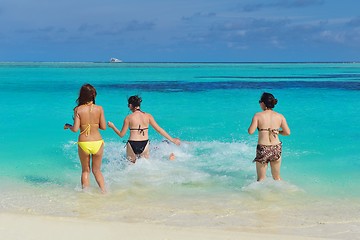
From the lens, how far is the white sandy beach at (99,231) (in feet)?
15.7

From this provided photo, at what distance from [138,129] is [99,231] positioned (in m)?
2.87

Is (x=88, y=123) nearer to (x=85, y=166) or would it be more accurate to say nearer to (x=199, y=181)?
(x=85, y=166)

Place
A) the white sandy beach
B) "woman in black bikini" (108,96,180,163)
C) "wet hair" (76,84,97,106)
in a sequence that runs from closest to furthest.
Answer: the white sandy beach, "wet hair" (76,84,97,106), "woman in black bikini" (108,96,180,163)

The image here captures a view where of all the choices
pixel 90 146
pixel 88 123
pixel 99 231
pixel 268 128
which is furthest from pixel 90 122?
pixel 268 128

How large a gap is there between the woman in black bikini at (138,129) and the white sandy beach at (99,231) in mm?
2510

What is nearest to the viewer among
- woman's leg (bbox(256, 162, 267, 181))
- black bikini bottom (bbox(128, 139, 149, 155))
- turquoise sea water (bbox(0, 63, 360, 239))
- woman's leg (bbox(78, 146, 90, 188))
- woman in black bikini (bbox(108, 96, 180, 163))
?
turquoise sea water (bbox(0, 63, 360, 239))

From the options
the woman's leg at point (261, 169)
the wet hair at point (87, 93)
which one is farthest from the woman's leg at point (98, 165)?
the woman's leg at point (261, 169)

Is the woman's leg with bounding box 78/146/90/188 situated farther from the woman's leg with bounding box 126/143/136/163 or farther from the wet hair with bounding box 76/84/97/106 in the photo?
the woman's leg with bounding box 126/143/136/163

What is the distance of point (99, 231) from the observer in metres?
4.94

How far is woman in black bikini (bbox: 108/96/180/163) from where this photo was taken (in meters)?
7.55

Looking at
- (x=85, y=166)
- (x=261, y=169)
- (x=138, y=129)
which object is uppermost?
(x=138, y=129)

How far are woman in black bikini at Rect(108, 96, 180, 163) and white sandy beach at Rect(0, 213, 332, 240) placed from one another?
8.24 ft

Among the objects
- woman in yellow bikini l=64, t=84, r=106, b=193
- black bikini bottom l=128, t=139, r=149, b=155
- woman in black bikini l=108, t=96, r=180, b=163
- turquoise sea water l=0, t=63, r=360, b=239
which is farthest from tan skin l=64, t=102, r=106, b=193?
black bikini bottom l=128, t=139, r=149, b=155

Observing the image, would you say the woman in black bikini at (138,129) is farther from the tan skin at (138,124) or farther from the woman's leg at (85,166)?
the woman's leg at (85,166)
